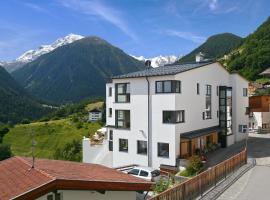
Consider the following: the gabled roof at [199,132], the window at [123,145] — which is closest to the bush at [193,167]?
the gabled roof at [199,132]

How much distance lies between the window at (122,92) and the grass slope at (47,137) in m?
43.9

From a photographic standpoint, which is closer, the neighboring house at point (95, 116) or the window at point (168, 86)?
the window at point (168, 86)

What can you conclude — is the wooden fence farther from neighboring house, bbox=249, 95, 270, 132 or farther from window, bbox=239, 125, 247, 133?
neighboring house, bbox=249, 95, 270, 132

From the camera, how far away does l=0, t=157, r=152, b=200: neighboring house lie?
1081 centimetres

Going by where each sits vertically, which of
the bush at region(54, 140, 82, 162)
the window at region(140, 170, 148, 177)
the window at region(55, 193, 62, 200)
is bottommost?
the bush at region(54, 140, 82, 162)

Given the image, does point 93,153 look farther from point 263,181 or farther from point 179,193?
point 179,193

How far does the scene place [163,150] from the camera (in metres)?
35.2

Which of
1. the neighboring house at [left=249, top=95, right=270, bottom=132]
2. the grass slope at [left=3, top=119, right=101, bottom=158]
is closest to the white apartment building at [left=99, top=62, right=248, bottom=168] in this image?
the neighboring house at [left=249, top=95, right=270, bottom=132]

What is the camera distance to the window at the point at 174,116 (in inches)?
1357

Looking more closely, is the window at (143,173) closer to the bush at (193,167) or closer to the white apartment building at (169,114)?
the bush at (193,167)

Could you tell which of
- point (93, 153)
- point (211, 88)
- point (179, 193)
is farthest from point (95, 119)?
point (179, 193)

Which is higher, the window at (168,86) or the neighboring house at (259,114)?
the window at (168,86)

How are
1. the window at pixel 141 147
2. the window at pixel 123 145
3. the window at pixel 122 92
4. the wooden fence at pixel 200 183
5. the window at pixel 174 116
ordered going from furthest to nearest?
1. the window at pixel 122 92
2. the window at pixel 123 145
3. the window at pixel 141 147
4. the window at pixel 174 116
5. the wooden fence at pixel 200 183

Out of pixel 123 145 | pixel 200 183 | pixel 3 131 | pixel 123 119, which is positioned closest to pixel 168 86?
pixel 123 119
